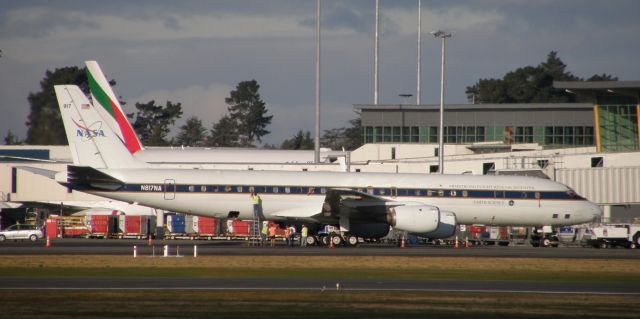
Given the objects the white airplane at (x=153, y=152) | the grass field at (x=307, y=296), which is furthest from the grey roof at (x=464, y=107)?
the grass field at (x=307, y=296)

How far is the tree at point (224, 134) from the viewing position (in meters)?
153

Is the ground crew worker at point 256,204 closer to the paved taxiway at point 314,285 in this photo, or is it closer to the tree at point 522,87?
the paved taxiway at point 314,285

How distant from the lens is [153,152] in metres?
72.9

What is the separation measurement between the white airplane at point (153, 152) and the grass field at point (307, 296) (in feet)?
101

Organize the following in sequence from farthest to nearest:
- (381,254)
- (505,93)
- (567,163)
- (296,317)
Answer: (505,93) < (567,163) < (381,254) < (296,317)

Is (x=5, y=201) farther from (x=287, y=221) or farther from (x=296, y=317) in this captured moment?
(x=296, y=317)

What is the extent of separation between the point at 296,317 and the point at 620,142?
4979 cm

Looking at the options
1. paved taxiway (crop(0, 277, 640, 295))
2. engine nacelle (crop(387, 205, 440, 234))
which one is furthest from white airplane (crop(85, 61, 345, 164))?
paved taxiway (crop(0, 277, 640, 295))

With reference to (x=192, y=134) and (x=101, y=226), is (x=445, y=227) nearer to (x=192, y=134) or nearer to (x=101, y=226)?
(x=101, y=226)

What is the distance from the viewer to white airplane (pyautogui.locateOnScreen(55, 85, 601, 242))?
145 ft

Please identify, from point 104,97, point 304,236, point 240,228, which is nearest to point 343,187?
point 304,236

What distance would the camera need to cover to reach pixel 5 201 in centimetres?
7350

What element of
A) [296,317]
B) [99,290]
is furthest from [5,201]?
[296,317]

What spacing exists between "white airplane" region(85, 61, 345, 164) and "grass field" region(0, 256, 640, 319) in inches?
1215
